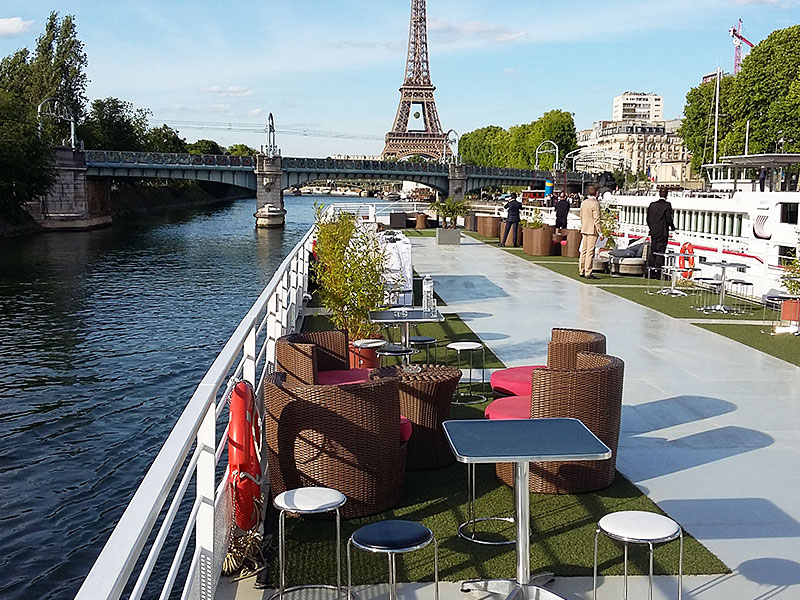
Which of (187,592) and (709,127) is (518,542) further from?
(709,127)

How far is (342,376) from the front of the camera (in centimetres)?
767

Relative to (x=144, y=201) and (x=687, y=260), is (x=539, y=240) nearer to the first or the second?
(x=687, y=260)

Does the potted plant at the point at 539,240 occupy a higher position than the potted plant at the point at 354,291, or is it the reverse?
the potted plant at the point at 354,291

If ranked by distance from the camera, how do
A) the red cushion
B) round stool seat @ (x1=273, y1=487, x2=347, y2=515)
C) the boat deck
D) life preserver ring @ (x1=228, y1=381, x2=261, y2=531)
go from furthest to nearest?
→ the red cushion, life preserver ring @ (x1=228, y1=381, x2=261, y2=531), the boat deck, round stool seat @ (x1=273, y1=487, x2=347, y2=515)

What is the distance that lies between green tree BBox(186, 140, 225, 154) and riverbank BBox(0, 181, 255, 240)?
841 inches

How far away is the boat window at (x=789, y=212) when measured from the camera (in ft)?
57.4

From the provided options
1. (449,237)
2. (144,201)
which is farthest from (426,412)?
(144,201)

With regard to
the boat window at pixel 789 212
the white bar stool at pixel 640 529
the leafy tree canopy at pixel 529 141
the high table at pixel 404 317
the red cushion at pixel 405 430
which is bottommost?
the red cushion at pixel 405 430

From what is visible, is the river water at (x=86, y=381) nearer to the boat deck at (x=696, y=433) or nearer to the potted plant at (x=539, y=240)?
the boat deck at (x=696, y=433)

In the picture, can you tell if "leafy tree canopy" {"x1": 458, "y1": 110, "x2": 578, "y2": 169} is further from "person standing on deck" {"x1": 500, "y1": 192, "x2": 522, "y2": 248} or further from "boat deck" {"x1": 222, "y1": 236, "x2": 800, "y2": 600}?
"boat deck" {"x1": 222, "y1": 236, "x2": 800, "y2": 600}

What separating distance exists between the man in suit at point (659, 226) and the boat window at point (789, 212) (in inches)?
82.9

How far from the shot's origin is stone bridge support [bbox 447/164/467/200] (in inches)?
3063

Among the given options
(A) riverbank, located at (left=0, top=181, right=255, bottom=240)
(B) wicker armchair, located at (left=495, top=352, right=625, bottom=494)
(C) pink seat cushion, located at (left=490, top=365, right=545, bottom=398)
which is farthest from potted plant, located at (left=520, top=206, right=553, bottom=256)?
(A) riverbank, located at (left=0, top=181, right=255, bottom=240)

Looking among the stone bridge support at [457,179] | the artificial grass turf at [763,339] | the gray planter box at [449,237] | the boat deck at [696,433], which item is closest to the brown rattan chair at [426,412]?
the boat deck at [696,433]
